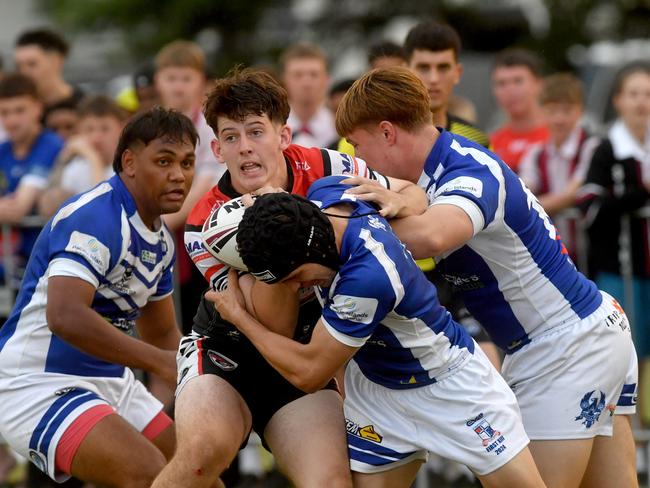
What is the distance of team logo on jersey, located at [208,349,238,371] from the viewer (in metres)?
5.27

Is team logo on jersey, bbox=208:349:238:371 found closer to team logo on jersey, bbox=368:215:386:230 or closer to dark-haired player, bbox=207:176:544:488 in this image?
dark-haired player, bbox=207:176:544:488

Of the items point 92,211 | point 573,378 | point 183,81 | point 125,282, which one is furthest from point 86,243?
point 183,81

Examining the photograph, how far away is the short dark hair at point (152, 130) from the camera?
230 inches

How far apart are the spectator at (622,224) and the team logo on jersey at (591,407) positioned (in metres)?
2.96

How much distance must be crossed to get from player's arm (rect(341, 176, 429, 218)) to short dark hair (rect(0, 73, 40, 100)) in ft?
15.5

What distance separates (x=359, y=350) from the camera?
199 inches

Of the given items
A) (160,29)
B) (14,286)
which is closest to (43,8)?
(160,29)

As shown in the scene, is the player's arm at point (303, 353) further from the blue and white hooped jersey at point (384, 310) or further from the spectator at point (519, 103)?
the spectator at point (519, 103)

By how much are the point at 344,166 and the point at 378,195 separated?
1.92 ft

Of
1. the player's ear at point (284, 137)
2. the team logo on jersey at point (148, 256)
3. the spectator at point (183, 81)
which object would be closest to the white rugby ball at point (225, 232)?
the player's ear at point (284, 137)

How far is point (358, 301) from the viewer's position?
4551 mm

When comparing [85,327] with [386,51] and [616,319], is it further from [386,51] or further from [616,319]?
[386,51]

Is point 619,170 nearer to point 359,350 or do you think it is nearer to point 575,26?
point 359,350

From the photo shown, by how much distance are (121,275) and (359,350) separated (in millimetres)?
1354
